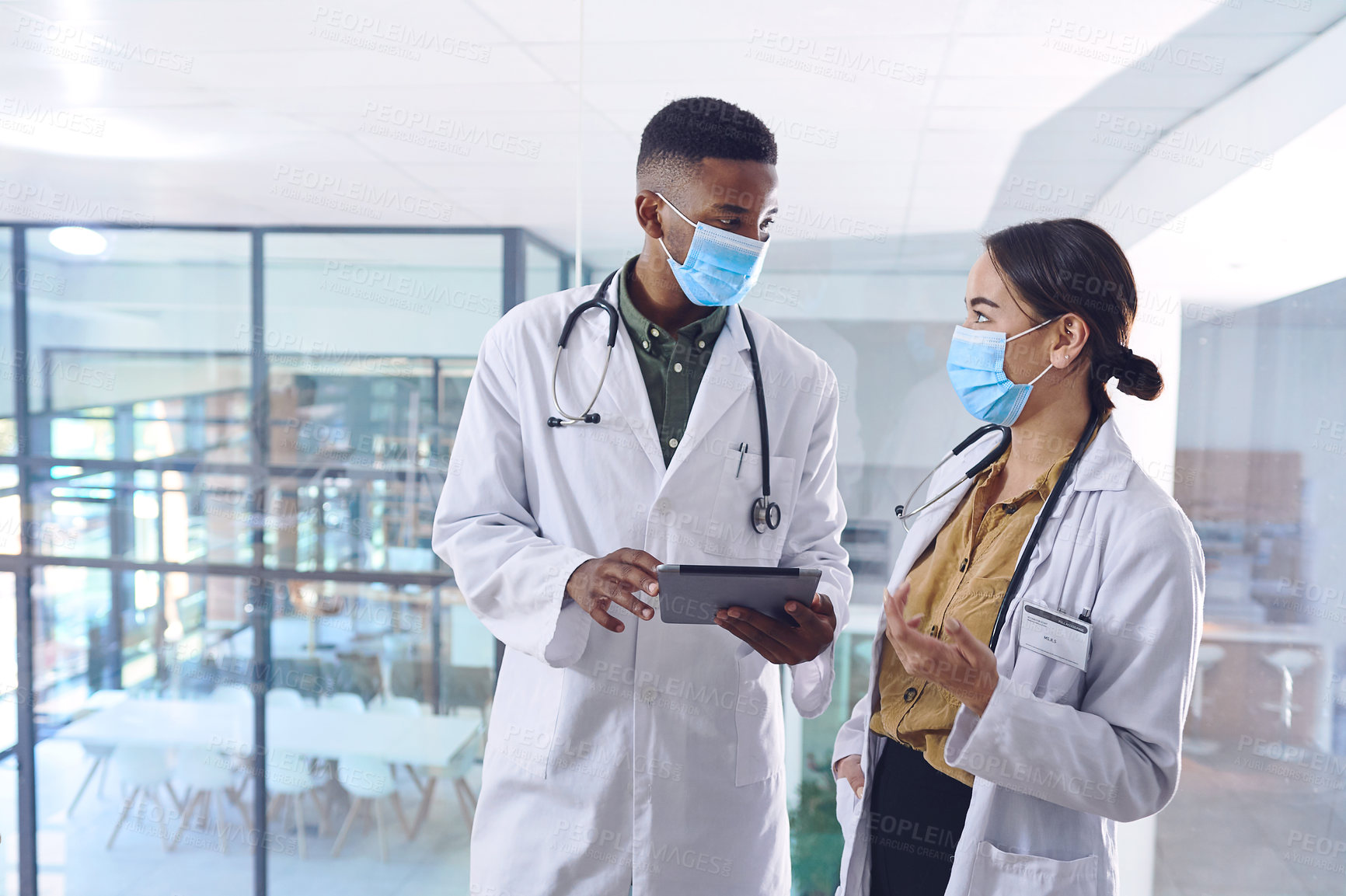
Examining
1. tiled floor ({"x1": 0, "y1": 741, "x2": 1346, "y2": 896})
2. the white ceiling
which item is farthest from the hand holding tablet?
tiled floor ({"x1": 0, "y1": 741, "x2": 1346, "y2": 896})

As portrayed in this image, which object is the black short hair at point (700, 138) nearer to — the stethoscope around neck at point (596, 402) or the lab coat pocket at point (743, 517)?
the stethoscope around neck at point (596, 402)

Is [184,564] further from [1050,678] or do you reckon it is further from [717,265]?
[1050,678]

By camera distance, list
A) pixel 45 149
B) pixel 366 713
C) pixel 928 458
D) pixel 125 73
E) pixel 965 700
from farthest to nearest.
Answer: pixel 366 713 → pixel 45 149 → pixel 928 458 → pixel 125 73 → pixel 965 700

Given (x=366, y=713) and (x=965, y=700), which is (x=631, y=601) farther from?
(x=366, y=713)

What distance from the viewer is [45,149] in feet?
10.8

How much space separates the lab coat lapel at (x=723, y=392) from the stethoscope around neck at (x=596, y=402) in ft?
0.04

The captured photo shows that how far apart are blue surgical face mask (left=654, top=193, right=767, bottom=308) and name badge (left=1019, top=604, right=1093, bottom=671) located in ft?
2.18

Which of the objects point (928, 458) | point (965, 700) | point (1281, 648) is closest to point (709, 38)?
point (928, 458)

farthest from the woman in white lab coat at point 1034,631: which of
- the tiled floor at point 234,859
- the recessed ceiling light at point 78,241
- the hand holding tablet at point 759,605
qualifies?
the recessed ceiling light at point 78,241

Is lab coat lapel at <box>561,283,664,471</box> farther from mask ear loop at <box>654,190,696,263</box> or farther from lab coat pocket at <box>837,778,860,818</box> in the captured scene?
lab coat pocket at <box>837,778,860,818</box>

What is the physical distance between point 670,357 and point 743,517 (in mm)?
302

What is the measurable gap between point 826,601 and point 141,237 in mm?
4364

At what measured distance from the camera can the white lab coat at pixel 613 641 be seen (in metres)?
1.29

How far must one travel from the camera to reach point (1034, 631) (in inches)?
42.1
